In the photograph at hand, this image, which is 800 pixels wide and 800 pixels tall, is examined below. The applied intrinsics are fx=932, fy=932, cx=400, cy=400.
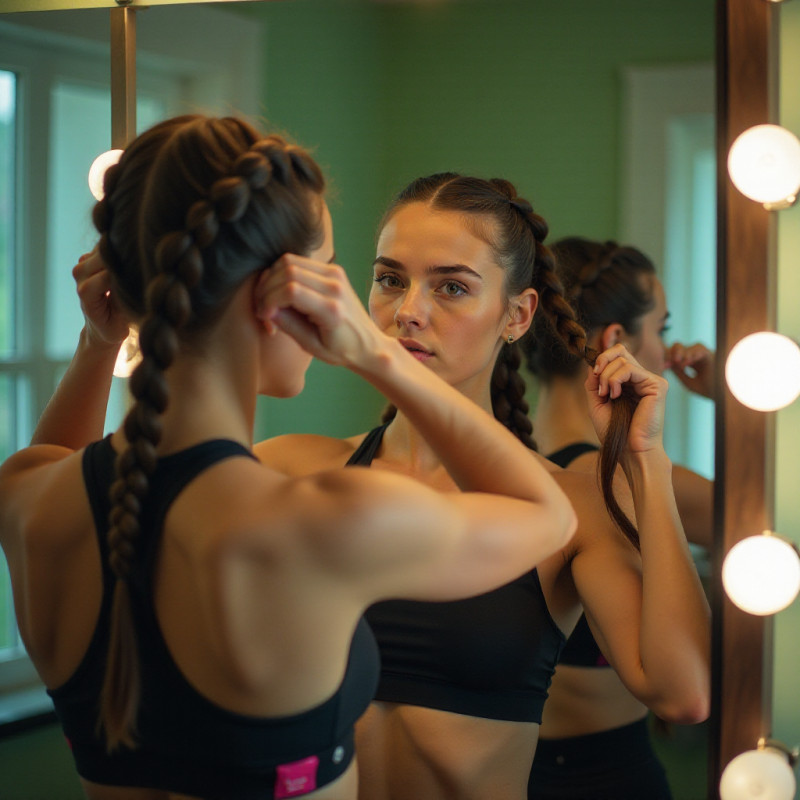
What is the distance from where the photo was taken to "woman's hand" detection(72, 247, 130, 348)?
80 cm

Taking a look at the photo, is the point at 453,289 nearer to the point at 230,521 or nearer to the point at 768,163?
the point at 768,163

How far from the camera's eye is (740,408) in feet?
2.80

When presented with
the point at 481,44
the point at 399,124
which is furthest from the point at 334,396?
the point at 481,44

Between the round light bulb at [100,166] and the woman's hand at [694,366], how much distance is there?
69 cm

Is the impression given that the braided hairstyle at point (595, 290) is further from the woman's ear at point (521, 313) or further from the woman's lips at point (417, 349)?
the woman's lips at point (417, 349)

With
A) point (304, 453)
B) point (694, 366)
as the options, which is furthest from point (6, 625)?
point (694, 366)

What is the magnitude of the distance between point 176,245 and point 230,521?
18cm

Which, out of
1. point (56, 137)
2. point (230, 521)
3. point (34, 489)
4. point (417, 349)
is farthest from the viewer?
point (56, 137)

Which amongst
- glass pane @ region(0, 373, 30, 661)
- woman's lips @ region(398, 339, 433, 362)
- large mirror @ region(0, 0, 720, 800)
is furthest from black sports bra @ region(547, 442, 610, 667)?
glass pane @ region(0, 373, 30, 661)

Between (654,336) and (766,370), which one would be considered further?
(654,336)

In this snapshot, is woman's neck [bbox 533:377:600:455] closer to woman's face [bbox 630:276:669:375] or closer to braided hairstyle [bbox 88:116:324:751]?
woman's face [bbox 630:276:669:375]

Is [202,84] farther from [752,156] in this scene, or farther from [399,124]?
[752,156]

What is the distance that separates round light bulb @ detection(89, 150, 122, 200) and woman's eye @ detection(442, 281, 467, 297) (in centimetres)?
45

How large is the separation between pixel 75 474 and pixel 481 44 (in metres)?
0.71
